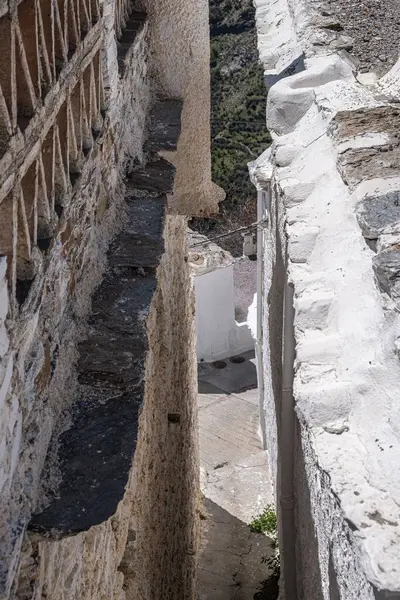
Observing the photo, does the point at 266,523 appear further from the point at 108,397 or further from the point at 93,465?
the point at 93,465

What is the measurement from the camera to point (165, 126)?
4895 mm

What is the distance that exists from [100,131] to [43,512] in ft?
5.71

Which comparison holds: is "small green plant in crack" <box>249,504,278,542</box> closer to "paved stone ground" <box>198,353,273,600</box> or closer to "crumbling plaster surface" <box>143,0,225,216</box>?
"paved stone ground" <box>198,353,273,600</box>

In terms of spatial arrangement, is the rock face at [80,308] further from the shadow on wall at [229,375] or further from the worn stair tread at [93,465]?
the shadow on wall at [229,375]

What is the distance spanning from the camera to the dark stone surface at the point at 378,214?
2314 millimetres

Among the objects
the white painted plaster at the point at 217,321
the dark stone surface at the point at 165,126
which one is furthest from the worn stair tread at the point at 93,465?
the white painted plaster at the point at 217,321

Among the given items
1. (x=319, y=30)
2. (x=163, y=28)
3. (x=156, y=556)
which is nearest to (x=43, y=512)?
(x=156, y=556)

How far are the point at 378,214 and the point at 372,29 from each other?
6.81 ft

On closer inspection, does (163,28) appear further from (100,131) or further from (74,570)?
(74,570)

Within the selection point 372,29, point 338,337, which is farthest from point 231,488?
point 338,337

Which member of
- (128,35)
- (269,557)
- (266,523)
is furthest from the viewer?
(266,523)

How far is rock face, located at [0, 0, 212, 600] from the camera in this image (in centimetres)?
196

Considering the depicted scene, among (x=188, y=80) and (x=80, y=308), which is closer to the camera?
(x=80, y=308)

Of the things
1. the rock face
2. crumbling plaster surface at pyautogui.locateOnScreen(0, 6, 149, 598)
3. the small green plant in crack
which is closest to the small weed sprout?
the small green plant in crack
